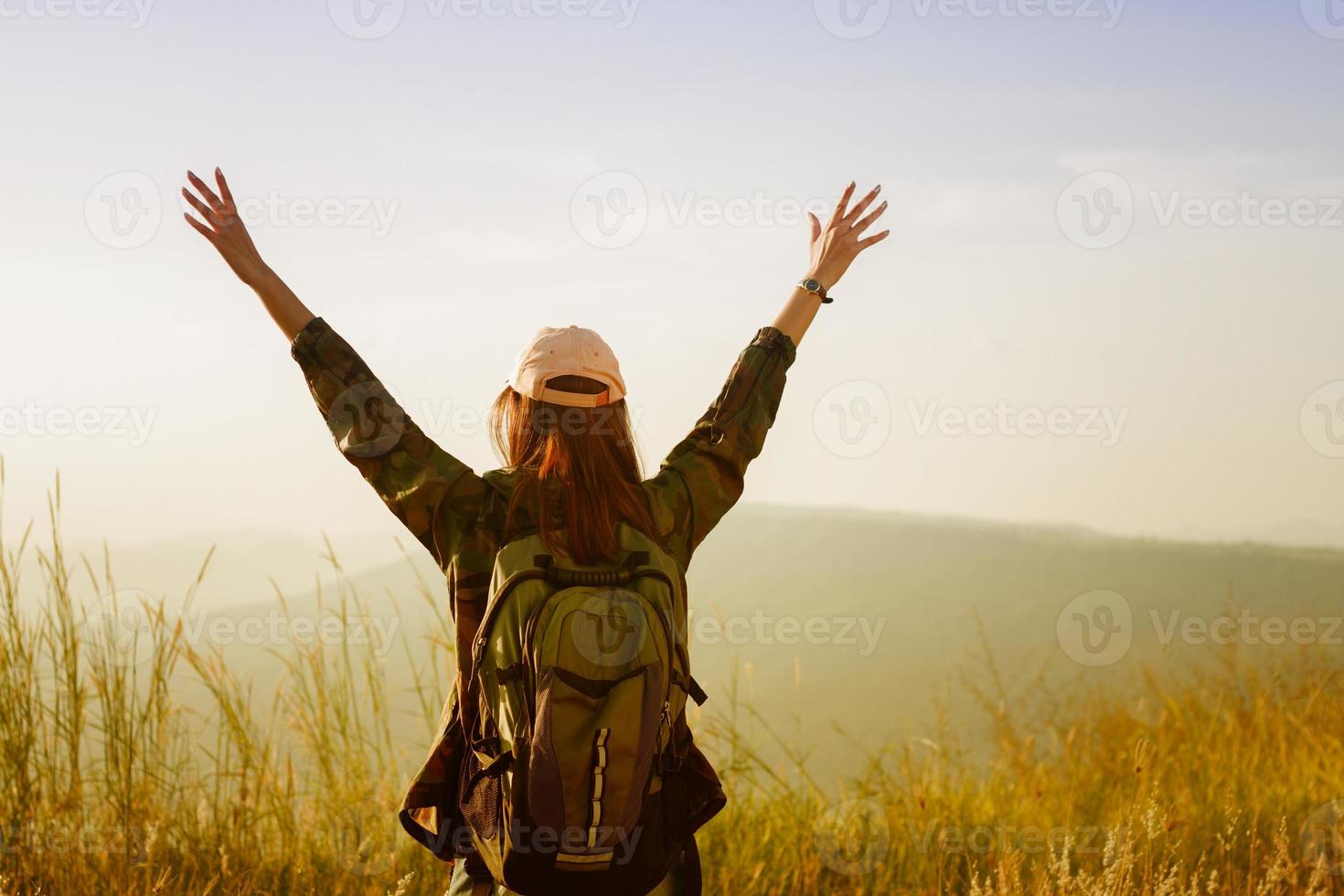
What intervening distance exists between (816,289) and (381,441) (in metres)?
1.32

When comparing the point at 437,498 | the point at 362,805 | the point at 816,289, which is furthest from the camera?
the point at 362,805

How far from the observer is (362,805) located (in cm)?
412

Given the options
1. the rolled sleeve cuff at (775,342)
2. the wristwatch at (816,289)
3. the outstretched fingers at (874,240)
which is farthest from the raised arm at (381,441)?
the outstretched fingers at (874,240)

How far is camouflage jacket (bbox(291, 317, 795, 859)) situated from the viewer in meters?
2.39

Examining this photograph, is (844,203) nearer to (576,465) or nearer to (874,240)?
(874,240)

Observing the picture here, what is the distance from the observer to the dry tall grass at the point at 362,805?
3.70 metres

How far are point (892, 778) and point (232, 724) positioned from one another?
2568 mm

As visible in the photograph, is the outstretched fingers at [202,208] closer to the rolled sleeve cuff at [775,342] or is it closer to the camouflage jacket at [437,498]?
the camouflage jacket at [437,498]

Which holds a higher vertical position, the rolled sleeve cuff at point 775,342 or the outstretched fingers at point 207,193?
the outstretched fingers at point 207,193

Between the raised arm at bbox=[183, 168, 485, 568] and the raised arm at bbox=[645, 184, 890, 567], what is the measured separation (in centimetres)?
44

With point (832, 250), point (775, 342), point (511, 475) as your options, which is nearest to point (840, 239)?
point (832, 250)

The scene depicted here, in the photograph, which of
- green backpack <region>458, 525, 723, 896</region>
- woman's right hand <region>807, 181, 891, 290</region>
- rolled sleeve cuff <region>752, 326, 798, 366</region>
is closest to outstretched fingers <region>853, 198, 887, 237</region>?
woman's right hand <region>807, 181, 891, 290</region>

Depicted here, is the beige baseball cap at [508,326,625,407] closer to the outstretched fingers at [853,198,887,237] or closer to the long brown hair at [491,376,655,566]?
the long brown hair at [491,376,655,566]

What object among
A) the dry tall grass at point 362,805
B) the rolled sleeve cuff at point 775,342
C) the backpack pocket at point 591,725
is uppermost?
the rolled sleeve cuff at point 775,342
